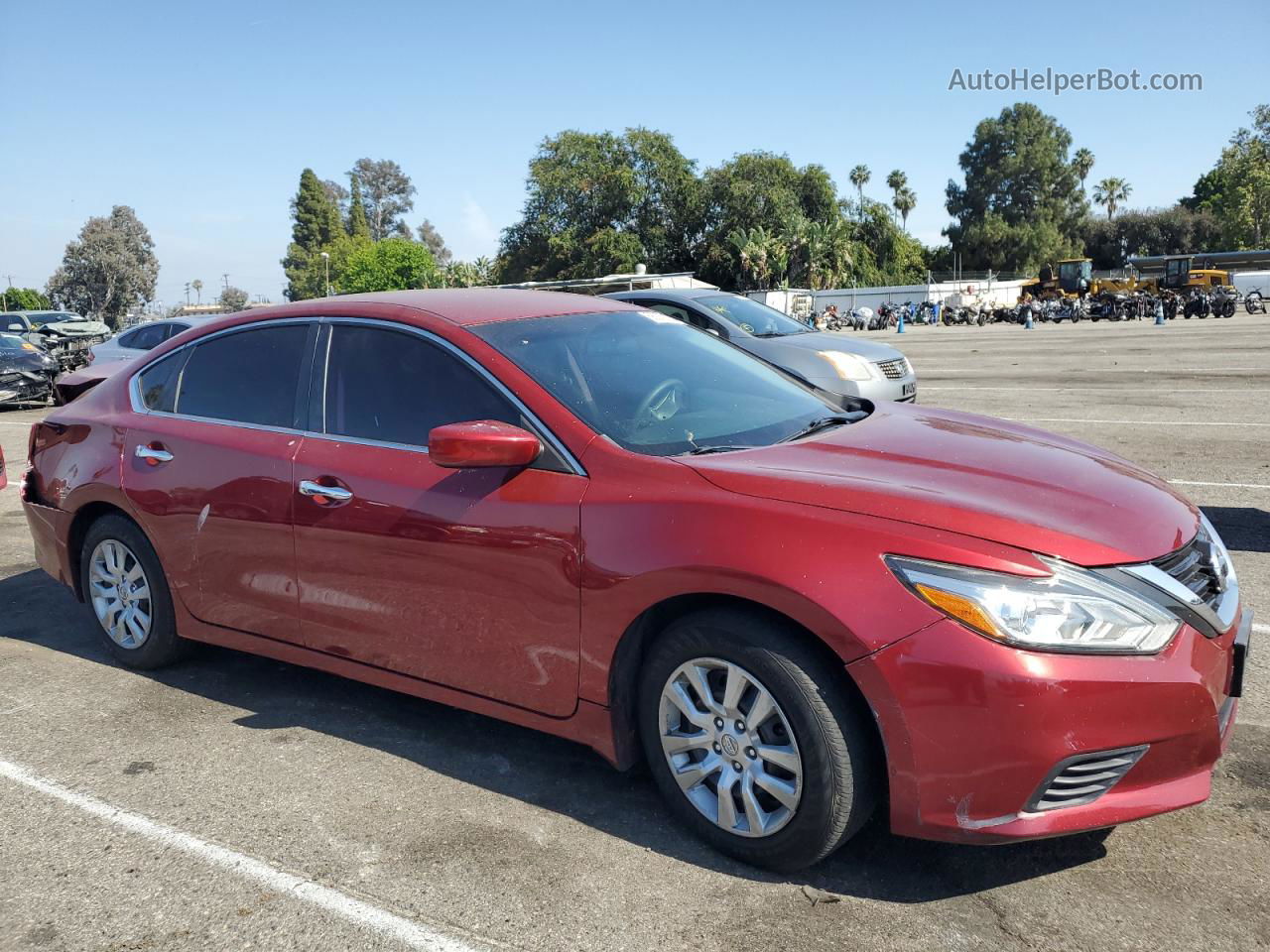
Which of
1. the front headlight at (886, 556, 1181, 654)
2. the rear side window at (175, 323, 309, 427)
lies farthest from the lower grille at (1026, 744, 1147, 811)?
the rear side window at (175, 323, 309, 427)

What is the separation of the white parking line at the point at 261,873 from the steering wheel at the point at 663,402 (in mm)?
1632

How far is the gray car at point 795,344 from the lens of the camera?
10453 millimetres

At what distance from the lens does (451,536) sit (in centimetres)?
336

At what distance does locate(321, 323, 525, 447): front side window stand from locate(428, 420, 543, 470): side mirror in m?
0.17

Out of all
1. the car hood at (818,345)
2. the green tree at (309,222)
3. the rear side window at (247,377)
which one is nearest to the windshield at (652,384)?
the rear side window at (247,377)

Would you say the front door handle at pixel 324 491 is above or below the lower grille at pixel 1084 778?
above

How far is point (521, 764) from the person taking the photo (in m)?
3.65

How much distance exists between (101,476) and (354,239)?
127889 mm

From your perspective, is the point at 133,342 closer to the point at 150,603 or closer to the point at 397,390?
the point at 150,603

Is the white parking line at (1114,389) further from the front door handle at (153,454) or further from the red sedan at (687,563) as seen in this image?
the front door handle at (153,454)

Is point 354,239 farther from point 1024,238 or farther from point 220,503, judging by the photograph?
point 220,503

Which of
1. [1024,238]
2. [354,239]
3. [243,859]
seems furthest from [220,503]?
[354,239]

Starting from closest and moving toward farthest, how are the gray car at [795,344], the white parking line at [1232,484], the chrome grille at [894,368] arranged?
the white parking line at [1232,484]
the gray car at [795,344]
the chrome grille at [894,368]

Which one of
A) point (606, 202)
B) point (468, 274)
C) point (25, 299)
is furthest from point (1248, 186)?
point (25, 299)
